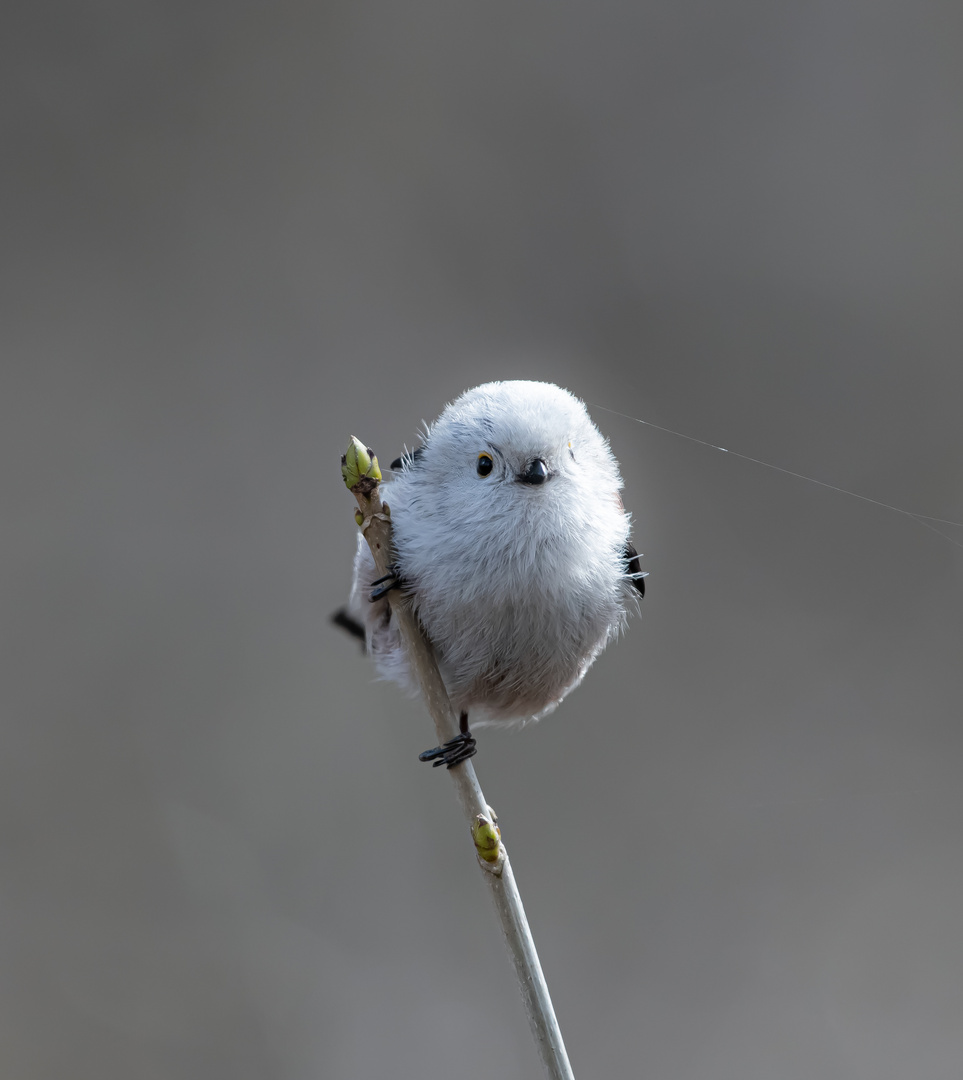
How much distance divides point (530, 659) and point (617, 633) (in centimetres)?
12

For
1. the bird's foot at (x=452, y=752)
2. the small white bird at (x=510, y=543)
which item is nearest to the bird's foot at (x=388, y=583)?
the small white bird at (x=510, y=543)

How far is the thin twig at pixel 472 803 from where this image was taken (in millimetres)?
619

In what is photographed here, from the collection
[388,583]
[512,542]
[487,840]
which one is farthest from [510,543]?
[487,840]

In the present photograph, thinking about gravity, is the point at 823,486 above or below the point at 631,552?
above

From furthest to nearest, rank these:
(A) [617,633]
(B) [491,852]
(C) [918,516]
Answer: (C) [918,516] < (A) [617,633] < (B) [491,852]

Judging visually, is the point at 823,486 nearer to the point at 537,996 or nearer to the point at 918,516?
the point at 918,516

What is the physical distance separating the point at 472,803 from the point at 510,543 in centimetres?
21

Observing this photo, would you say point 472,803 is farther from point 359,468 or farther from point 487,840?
point 359,468

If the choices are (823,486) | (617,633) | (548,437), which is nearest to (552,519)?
(548,437)

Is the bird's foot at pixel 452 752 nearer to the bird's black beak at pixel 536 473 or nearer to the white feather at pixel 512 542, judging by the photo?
the white feather at pixel 512 542

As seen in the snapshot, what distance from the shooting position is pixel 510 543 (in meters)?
0.65

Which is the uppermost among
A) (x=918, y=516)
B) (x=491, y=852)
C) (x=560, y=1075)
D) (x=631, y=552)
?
(x=918, y=516)

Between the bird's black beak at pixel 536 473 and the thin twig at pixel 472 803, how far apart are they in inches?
4.7

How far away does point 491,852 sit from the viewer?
24.0 inches
